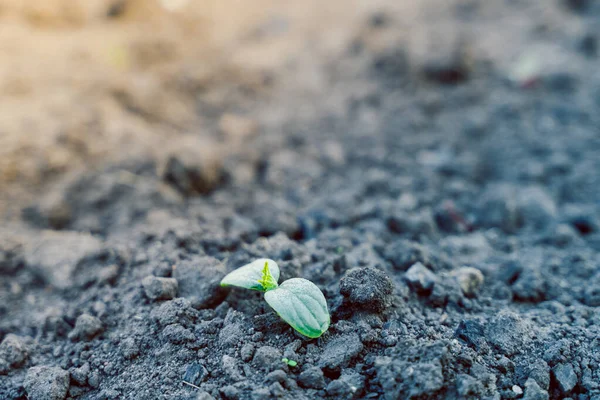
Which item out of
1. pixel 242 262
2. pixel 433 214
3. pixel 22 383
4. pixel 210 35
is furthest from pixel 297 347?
pixel 210 35

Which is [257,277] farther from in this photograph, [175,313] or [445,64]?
[445,64]

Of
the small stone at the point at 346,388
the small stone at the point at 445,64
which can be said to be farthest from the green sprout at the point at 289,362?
the small stone at the point at 445,64

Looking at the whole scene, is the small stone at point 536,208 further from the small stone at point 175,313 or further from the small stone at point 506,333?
the small stone at point 175,313

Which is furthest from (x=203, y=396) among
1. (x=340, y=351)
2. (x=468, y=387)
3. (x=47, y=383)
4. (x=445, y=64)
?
(x=445, y=64)

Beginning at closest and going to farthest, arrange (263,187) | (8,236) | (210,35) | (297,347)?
(297,347), (8,236), (263,187), (210,35)

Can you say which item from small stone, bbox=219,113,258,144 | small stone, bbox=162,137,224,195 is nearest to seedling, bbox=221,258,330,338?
small stone, bbox=162,137,224,195

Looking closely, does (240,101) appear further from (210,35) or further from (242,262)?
(242,262)
